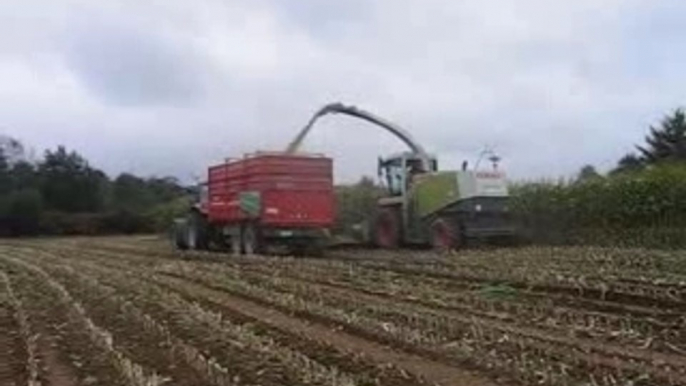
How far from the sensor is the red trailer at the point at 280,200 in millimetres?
26797

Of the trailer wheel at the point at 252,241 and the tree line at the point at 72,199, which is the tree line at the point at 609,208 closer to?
the trailer wheel at the point at 252,241

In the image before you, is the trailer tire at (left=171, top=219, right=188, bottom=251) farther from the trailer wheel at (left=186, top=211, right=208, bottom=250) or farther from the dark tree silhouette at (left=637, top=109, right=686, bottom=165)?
the dark tree silhouette at (left=637, top=109, right=686, bottom=165)

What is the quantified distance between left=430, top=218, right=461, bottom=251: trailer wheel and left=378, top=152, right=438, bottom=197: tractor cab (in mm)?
1802

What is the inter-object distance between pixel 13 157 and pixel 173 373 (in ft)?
214

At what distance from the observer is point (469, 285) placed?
16.7 meters

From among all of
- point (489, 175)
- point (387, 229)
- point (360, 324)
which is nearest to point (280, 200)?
point (387, 229)

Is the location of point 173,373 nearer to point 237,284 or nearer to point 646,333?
point 646,333

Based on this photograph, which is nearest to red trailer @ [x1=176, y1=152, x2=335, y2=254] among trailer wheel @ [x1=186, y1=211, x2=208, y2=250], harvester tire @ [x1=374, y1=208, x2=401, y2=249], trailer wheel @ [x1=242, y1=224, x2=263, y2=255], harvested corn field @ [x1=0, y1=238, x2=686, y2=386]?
trailer wheel @ [x1=242, y1=224, x2=263, y2=255]

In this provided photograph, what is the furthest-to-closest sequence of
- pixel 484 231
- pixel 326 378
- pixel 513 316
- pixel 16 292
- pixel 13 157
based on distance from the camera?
pixel 13 157, pixel 484 231, pixel 16 292, pixel 513 316, pixel 326 378

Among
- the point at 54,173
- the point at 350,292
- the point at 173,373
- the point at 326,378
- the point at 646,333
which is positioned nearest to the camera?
the point at 326,378

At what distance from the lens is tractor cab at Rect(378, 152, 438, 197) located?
28844mm

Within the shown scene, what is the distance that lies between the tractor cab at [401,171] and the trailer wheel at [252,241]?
155 inches

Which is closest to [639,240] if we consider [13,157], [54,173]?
[54,173]

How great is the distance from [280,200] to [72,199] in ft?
119
